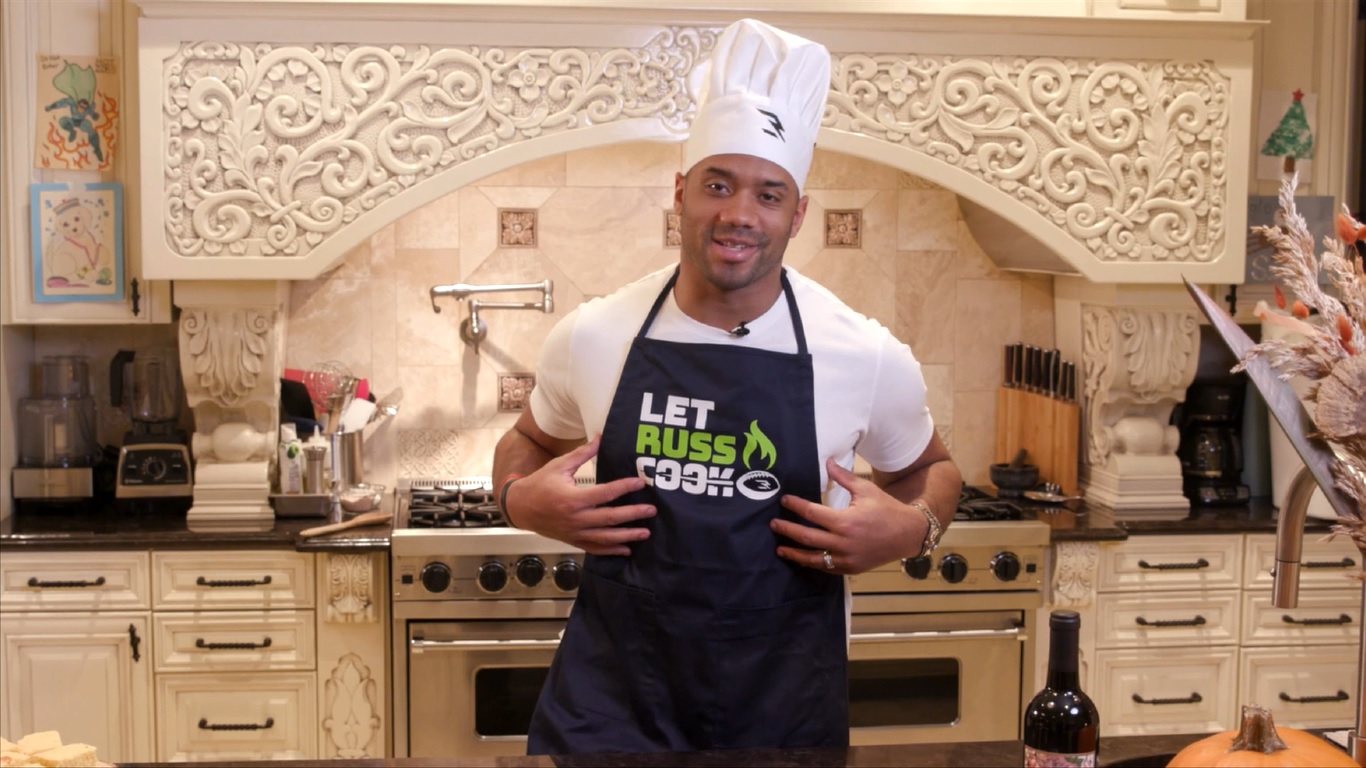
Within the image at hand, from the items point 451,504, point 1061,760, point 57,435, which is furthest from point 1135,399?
point 57,435

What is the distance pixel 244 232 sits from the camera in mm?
3453

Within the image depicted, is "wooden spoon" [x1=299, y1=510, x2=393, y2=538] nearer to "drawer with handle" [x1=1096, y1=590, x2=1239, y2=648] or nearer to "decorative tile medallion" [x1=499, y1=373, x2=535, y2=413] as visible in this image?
"decorative tile medallion" [x1=499, y1=373, x2=535, y2=413]

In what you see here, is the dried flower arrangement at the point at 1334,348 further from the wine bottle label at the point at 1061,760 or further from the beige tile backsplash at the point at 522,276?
the beige tile backsplash at the point at 522,276

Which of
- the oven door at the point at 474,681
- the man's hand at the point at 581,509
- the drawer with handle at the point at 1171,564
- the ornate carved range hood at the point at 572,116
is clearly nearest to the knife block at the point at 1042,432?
the drawer with handle at the point at 1171,564

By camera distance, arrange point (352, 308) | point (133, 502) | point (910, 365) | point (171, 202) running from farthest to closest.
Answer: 1. point (352, 308)
2. point (133, 502)
3. point (171, 202)
4. point (910, 365)

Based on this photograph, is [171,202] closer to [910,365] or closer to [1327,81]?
[910,365]

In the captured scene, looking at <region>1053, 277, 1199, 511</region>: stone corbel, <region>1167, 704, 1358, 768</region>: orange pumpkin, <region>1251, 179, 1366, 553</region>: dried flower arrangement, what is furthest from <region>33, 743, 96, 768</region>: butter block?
<region>1053, 277, 1199, 511</region>: stone corbel

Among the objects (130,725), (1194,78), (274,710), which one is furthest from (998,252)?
(130,725)

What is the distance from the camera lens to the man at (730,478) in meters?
2.00

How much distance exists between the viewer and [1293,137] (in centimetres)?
377

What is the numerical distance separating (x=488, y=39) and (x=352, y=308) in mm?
972

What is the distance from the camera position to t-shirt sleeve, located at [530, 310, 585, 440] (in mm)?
2170

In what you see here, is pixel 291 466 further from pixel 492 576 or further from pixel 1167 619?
pixel 1167 619

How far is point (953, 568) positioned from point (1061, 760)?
2.15 metres
